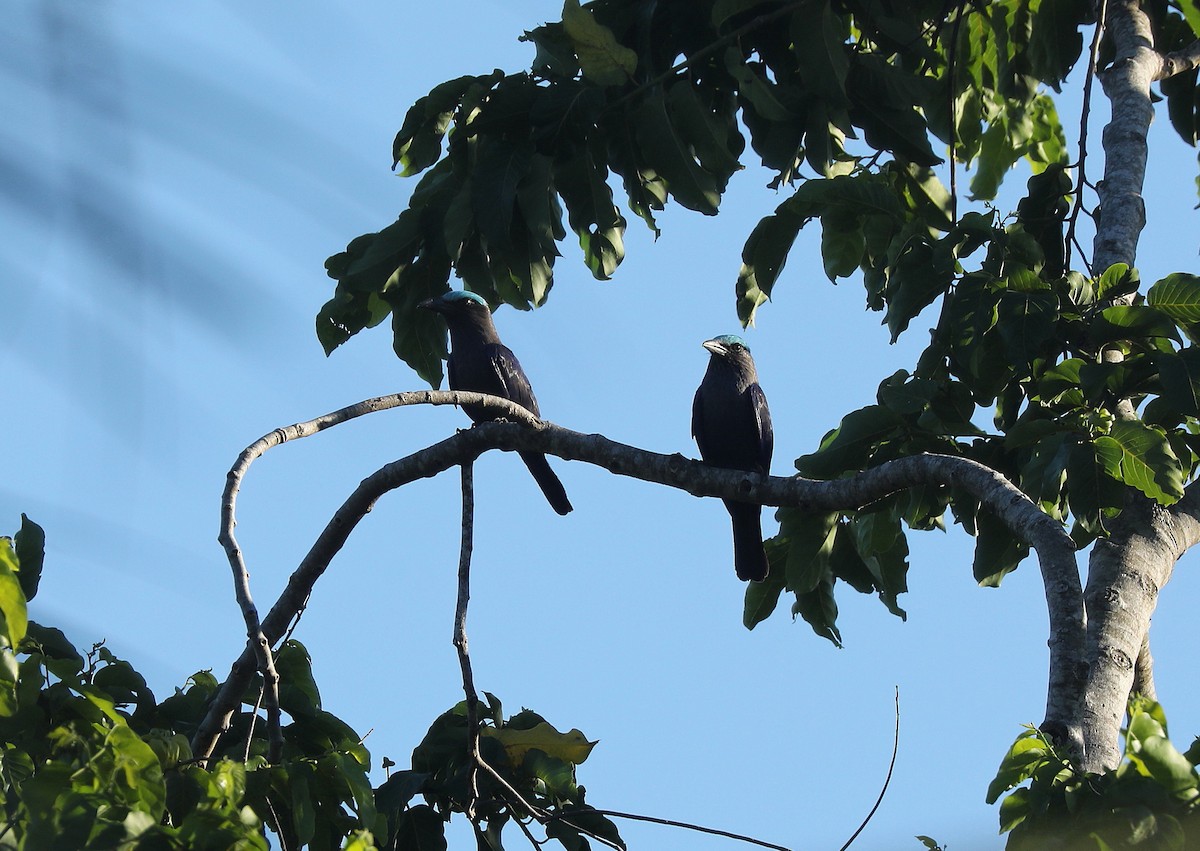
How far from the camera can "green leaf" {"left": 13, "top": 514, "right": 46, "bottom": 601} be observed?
243 cm

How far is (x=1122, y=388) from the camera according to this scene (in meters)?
3.21

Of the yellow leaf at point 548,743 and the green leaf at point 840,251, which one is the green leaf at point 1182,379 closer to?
A: the green leaf at point 840,251

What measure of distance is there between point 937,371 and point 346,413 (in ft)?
5.82

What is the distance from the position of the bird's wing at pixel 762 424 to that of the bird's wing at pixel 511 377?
1.40 meters

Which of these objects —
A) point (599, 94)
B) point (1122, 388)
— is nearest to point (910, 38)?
point (599, 94)

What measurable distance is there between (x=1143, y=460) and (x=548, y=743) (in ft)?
5.24

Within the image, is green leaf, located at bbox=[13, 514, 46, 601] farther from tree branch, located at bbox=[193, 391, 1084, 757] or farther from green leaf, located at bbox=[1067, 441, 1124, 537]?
green leaf, located at bbox=[1067, 441, 1124, 537]

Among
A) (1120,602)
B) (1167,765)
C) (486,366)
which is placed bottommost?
(1167,765)

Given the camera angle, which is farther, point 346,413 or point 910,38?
point 910,38

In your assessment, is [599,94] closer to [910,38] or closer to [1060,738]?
[910,38]

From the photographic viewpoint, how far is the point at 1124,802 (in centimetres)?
190

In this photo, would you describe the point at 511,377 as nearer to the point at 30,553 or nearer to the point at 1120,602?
the point at 1120,602

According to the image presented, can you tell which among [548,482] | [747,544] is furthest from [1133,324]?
[548,482]

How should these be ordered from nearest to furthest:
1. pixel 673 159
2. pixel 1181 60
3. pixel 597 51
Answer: pixel 597 51
pixel 673 159
pixel 1181 60
